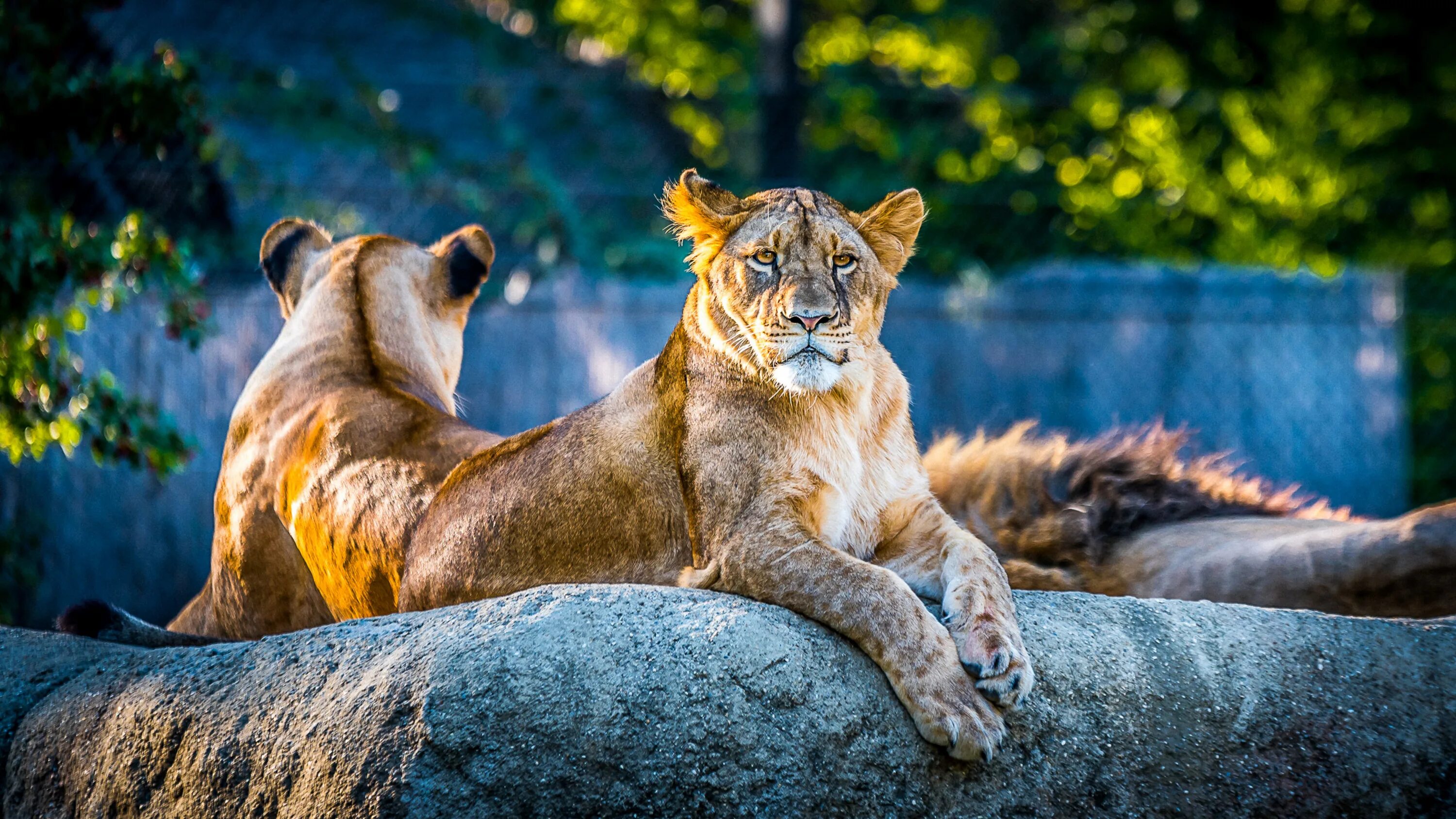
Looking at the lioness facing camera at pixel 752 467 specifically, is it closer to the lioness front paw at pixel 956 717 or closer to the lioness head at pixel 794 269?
the lioness head at pixel 794 269

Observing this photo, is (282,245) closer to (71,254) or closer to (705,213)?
(71,254)

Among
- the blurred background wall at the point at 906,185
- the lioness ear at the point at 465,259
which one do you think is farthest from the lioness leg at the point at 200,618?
the blurred background wall at the point at 906,185

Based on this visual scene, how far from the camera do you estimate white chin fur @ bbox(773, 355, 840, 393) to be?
2.78 meters

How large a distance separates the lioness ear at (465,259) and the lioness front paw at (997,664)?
224 centimetres

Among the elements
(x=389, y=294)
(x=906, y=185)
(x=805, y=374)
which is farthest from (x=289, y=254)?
(x=906, y=185)

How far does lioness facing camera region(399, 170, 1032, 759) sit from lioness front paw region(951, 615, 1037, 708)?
3 centimetres

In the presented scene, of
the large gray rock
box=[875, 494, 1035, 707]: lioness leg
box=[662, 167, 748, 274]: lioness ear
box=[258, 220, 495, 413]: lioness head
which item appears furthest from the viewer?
box=[258, 220, 495, 413]: lioness head

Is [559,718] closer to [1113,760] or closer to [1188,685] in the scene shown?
[1113,760]

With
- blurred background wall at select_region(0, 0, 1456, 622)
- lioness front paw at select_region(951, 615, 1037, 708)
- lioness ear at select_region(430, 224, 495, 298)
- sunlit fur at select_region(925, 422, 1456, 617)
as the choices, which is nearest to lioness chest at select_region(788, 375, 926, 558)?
lioness front paw at select_region(951, 615, 1037, 708)

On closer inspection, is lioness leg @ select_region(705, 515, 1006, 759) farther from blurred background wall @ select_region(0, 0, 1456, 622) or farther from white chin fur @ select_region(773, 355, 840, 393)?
blurred background wall @ select_region(0, 0, 1456, 622)

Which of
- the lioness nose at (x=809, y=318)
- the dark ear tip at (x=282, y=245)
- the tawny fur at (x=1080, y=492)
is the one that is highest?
the dark ear tip at (x=282, y=245)

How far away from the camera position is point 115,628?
338 centimetres

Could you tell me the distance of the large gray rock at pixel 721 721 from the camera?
92.2 inches

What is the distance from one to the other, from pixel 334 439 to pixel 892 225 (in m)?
1.54
